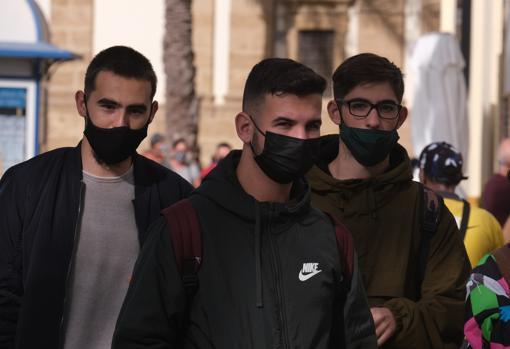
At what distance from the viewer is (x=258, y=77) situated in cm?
371

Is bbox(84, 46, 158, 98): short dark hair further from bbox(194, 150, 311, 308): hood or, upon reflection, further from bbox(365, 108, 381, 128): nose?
bbox(194, 150, 311, 308): hood

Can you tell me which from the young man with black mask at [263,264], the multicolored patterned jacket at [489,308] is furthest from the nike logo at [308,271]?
the multicolored patterned jacket at [489,308]

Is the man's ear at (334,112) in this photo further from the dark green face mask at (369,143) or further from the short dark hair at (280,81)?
the short dark hair at (280,81)

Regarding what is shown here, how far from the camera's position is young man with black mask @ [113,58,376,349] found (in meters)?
3.45

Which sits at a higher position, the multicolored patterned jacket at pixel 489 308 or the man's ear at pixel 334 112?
the man's ear at pixel 334 112

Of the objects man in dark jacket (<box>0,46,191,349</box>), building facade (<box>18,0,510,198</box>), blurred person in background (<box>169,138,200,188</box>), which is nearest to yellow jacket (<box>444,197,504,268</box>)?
man in dark jacket (<box>0,46,191,349</box>)

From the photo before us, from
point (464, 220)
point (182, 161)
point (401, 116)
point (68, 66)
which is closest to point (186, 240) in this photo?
point (401, 116)

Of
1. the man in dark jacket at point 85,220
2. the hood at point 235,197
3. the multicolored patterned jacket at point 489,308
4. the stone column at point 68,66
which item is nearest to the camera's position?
the hood at point 235,197

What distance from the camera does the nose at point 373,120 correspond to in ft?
15.5

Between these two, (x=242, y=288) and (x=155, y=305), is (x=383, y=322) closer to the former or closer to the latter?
(x=242, y=288)

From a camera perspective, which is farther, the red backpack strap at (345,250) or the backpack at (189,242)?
the red backpack strap at (345,250)

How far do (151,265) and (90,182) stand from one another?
4.68 ft

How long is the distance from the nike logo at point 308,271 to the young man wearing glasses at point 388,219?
934 mm

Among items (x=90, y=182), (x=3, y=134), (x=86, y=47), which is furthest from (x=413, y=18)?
(x=90, y=182)
